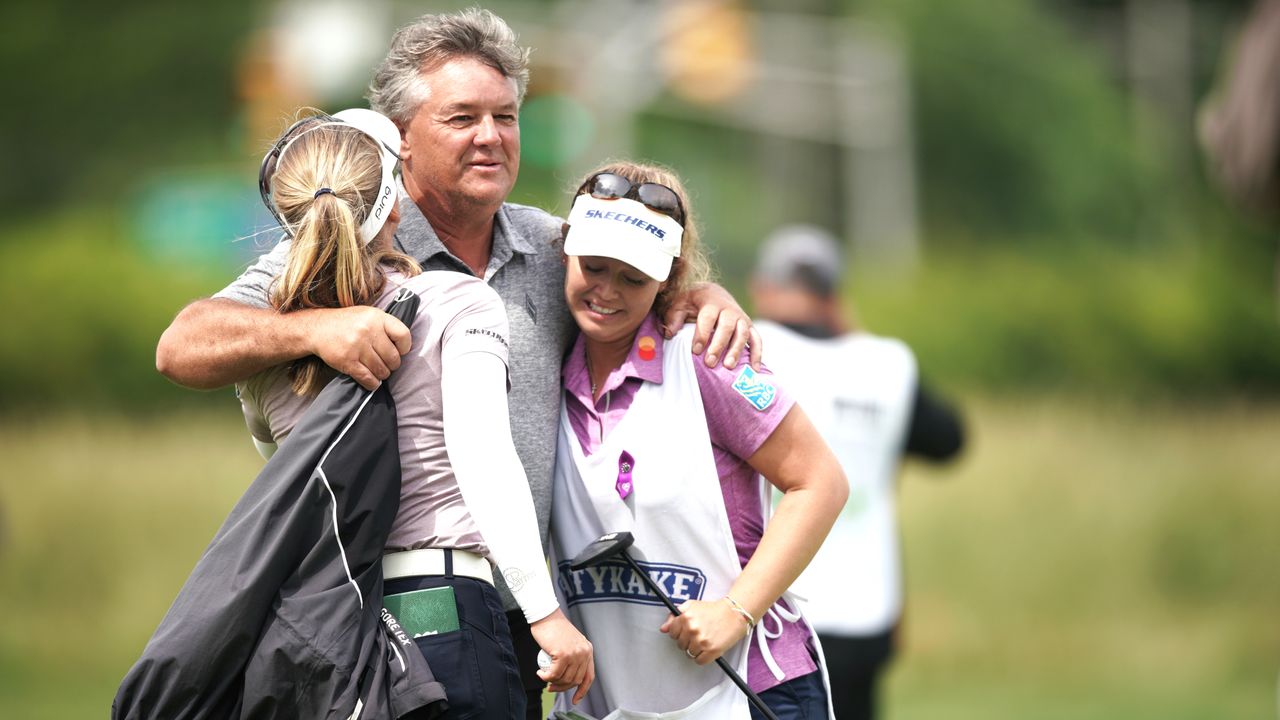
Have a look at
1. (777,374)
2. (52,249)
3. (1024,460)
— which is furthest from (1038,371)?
(777,374)

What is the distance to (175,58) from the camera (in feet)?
113

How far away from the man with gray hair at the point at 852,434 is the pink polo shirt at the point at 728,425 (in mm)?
2108

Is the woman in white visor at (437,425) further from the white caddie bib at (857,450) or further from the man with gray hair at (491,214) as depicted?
the white caddie bib at (857,450)

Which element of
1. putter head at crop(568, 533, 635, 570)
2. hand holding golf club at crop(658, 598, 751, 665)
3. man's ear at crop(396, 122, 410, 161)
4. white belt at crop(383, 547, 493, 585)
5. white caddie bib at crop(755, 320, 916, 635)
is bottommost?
white caddie bib at crop(755, 320, 916, 635)

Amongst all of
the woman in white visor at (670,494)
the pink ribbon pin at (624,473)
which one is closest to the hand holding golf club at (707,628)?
the woman in white visor at (670,494)

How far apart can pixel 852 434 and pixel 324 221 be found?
11.5 ft

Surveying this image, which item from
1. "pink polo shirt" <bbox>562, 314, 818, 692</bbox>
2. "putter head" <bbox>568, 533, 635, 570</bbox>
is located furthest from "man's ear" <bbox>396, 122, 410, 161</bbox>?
"putter head" <bbox>568, 533, 635, 570</bbox>

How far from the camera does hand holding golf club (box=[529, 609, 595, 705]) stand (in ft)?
11.4

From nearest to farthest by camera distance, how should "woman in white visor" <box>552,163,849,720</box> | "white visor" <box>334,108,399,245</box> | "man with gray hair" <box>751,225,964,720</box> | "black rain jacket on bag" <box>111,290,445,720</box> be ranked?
"black rain jacket on bag" <box>111,290,445,720</box>, "white visor" <box>334,108,399,245</box>, "woman in white visor" <box>552,163,849,720</box>, "man with gray hair" <box>751,225,964,720</box>

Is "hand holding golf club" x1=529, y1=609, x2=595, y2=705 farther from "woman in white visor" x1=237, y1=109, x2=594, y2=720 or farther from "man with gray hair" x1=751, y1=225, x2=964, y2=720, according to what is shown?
"man with gray hair" x1=751, y1=225, x2=964, y2=720

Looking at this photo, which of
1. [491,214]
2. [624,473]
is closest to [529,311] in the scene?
[491,214]

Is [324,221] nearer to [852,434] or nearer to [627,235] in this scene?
[627,235]

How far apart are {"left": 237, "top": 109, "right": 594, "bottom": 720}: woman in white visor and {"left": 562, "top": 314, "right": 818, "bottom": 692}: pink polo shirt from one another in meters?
0.56

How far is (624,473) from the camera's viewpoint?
3941 millimetres
